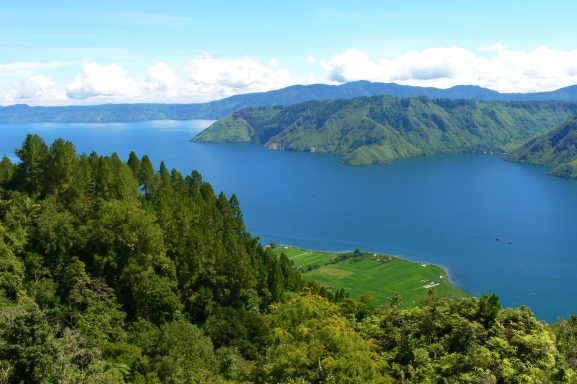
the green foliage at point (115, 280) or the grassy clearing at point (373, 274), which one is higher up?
the green foliage at point (115, 280)

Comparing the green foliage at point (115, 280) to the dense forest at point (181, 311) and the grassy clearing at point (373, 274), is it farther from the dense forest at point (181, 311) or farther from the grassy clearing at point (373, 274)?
the grassy clearing at point (373, 274)

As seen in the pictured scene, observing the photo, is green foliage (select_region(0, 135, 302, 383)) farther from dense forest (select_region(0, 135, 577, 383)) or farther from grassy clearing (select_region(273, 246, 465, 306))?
grassy clearing (select_region(273, 246, 465, 306))

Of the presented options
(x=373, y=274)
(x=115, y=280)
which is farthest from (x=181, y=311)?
(x=373, y=274)

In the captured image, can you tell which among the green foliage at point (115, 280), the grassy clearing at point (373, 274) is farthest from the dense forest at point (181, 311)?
the grassy clearing at point (373, 274)

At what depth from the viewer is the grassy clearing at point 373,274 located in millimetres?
115875

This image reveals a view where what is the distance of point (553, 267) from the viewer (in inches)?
5285

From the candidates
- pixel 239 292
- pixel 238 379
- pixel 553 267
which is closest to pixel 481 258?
pixel 553 267

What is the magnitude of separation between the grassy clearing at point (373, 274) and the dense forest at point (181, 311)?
5053 cm

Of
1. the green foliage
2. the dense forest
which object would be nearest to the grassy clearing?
the dense forest

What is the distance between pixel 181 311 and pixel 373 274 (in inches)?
3410

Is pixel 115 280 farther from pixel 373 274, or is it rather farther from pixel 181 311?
pixel 373 274

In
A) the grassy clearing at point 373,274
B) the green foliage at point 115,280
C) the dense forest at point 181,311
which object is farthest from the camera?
the grassy clearing at point 373,274

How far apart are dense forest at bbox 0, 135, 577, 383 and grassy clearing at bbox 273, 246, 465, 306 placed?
166ft

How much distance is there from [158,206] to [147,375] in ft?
90.7
